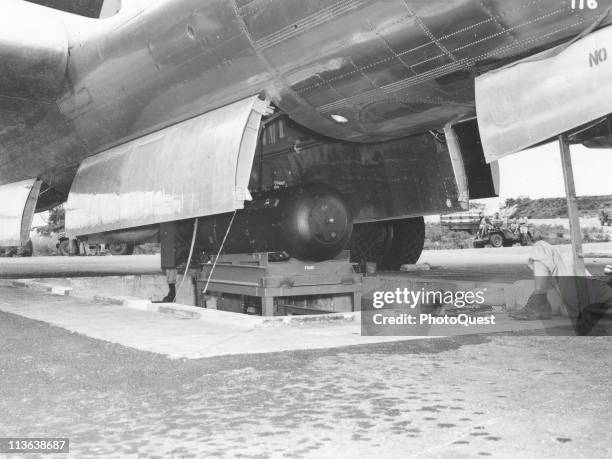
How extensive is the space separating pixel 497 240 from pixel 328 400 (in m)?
25.9

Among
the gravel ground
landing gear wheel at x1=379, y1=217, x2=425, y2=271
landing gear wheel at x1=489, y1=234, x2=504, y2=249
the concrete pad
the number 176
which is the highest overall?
the number 176

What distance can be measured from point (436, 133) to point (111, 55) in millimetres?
3923

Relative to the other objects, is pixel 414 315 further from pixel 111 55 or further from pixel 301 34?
pixel 111 55

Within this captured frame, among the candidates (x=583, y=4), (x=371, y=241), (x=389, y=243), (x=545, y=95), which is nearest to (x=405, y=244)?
(x=389, y=243)

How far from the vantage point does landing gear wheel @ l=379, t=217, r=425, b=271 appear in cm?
973

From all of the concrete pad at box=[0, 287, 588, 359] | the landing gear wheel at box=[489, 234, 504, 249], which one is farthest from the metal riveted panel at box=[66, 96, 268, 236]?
the landing gear wheel at box=[489, 234, 504, 249]

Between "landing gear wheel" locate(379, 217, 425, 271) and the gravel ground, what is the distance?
521 centimetres

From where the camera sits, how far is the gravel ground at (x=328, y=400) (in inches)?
93.4

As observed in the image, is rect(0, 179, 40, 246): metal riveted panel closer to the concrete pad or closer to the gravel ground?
the concrete pad

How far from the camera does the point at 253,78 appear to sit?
19.2 feet

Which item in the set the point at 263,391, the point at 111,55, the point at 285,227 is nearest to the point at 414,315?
the point at 285,227

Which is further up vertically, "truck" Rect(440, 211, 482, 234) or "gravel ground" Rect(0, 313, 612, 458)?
"truck" Rect(440, 211, 482, 234)

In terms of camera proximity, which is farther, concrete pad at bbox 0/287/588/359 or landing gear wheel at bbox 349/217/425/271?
landing gear wheel at bbox 349/217/425/271

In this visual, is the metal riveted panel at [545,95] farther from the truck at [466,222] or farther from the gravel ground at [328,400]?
the truck at [466,222]
